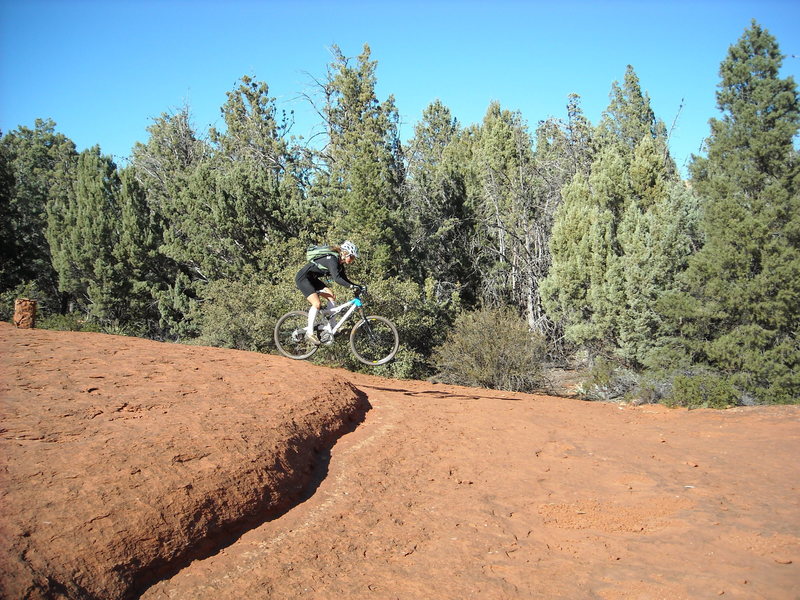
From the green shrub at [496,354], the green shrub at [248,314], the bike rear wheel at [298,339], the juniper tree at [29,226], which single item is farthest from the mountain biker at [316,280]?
the juniper tree at [29,226]

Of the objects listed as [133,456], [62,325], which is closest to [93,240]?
[62,325]

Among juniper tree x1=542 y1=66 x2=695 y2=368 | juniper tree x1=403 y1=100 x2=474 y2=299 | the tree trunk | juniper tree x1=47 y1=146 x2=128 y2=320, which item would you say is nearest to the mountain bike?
the tree trunk

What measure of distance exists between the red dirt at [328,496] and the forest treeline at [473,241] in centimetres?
897

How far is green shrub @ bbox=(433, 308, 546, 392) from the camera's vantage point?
1855cm

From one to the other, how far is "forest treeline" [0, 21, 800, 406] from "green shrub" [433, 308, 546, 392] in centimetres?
6

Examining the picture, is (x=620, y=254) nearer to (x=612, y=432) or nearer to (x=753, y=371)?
(x=753, y=371)

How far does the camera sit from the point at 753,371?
1848 cm

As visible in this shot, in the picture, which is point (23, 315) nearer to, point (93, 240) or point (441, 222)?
point (93, 240)

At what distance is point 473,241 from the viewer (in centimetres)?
2677

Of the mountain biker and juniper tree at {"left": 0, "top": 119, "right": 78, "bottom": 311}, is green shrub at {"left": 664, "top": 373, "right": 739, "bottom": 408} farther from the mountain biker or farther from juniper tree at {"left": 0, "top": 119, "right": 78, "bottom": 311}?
juniper tree at {"left": 0, "top": 119, "right": 78, "bottom": 311}

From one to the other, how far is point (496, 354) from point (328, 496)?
39.3 feet

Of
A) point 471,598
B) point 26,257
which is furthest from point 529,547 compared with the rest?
point 26,257

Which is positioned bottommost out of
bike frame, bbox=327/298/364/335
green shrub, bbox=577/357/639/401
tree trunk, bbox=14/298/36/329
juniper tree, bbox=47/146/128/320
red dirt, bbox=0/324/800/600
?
red dirt, bbox=0/324/800/600

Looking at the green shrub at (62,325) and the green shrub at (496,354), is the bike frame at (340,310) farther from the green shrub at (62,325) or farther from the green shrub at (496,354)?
the green shrub at (62,325)
